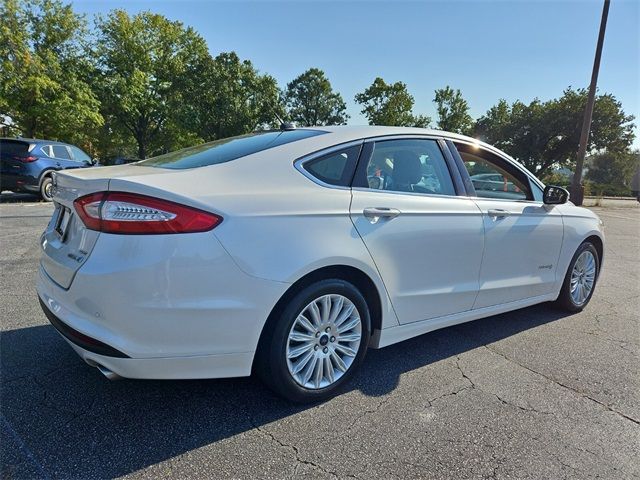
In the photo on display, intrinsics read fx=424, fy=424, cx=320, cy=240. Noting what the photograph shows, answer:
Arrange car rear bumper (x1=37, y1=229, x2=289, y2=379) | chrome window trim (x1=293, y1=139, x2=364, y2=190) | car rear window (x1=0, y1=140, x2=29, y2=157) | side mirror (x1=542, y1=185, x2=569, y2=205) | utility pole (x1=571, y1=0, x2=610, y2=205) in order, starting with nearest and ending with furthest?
car rear bumper (x1=37, y1=229, x2=289, y2=379)
chrome window trim (x1=293, y1=139, x2=364, y2=190)
side mirror (x1=542, y1=185, x2=569, y2=205)
car rear window (x1=0, y1=140, x2=29, y2=157)
utility pole (x1=571, y1=0, x2=610, y2=205)

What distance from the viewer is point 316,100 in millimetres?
46812

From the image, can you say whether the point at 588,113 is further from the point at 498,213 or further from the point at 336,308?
the point at 336,308

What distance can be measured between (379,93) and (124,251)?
141ft

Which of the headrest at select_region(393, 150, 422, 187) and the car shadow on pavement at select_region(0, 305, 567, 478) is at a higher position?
the headrest at select_region(393, 150, 422, 187)

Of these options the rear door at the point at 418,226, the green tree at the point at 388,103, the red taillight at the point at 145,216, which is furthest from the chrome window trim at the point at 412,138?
the green tree at the point at 388,103

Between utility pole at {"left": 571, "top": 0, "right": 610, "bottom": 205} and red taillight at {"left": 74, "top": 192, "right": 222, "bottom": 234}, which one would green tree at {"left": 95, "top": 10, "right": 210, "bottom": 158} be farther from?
red taillight at {"left": 74, "top": 192, "right": 222, "bottom": 234}

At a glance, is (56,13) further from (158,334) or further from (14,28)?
(158,334)

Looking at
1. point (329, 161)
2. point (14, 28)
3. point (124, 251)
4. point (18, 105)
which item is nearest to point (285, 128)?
point (329, 161)

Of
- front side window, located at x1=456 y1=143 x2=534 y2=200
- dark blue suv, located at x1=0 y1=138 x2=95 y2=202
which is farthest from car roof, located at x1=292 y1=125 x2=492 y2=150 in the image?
dark blue suv, located at x1=0 y1=138 x2=95 y2=202

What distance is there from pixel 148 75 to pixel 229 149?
33.0m

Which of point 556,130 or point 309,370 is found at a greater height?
point 556,130

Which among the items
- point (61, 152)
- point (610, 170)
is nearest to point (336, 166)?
point (61, 152)

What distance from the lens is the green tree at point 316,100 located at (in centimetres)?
4647

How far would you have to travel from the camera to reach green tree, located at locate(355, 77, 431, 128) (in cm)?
4081
